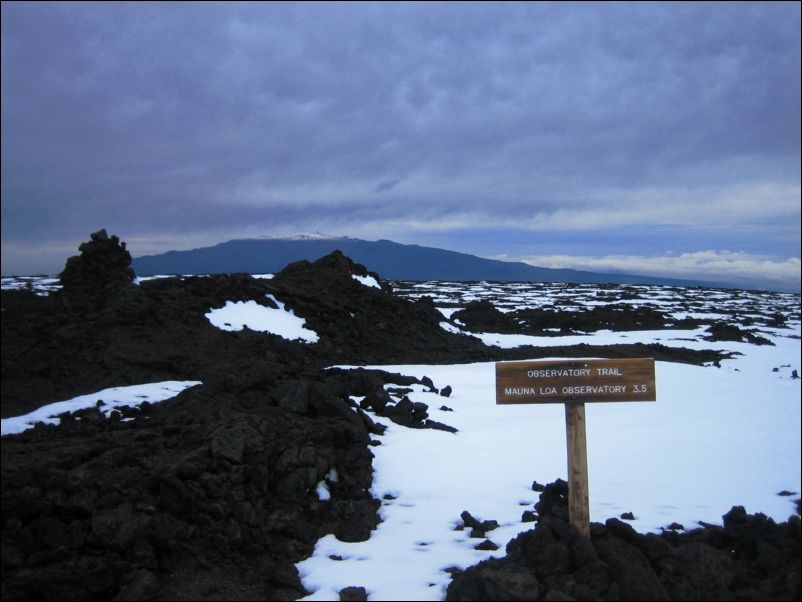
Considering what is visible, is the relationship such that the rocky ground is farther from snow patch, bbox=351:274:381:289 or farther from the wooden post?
snow patch, bbox=351:274:381:289

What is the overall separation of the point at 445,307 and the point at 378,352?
2390 cm

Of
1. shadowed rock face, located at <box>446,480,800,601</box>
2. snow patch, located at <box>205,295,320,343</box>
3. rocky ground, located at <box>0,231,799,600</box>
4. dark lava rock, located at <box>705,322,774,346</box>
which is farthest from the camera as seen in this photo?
dark lava rock, located at <box>705,322,774,346</box>

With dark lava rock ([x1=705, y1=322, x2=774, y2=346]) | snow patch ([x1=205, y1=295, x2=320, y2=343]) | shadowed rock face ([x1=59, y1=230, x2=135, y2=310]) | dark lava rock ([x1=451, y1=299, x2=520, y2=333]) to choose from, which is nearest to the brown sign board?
snow patch ([x1=205, y1=295, x2=320, y2=343])

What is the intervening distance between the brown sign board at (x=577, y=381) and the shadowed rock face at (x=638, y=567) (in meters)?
1.05

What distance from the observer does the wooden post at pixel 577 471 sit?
15.6 feet

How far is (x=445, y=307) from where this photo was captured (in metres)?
43.3

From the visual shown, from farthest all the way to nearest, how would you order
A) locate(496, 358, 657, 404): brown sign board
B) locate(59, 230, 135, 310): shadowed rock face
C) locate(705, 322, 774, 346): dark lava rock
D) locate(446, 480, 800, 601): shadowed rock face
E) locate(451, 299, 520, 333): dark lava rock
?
1. locate(451, 299, 520, 333): dark lava rock
2. locate(705, 322, 774, 346): dark lava rock
3. locate(59, 230, 135, 310): shadowed rock face
4. locate(496, 358, 657, 404): brown sign board
5. locate(446, 480, 800, 601): shadowed rock face

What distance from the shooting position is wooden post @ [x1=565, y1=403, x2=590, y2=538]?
4762 mm

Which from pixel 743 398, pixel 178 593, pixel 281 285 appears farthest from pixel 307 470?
pixel 281 285

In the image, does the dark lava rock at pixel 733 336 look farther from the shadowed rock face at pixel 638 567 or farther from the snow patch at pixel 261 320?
the shadowed rock face at pixel 638 567

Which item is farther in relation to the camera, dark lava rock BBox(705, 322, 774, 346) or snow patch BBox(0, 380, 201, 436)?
dark lava rock BBox(705, 322, 774, 346)

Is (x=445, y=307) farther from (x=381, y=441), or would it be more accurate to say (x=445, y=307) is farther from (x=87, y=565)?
(x=87, y=565)

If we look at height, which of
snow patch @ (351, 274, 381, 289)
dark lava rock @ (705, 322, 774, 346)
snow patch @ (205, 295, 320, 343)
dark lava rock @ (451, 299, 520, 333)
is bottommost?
dark lava rock @ (705, 322, 774, 346)

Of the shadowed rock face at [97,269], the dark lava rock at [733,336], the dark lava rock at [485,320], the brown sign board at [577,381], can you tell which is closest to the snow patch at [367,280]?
the dark lava rock at [485,320]
